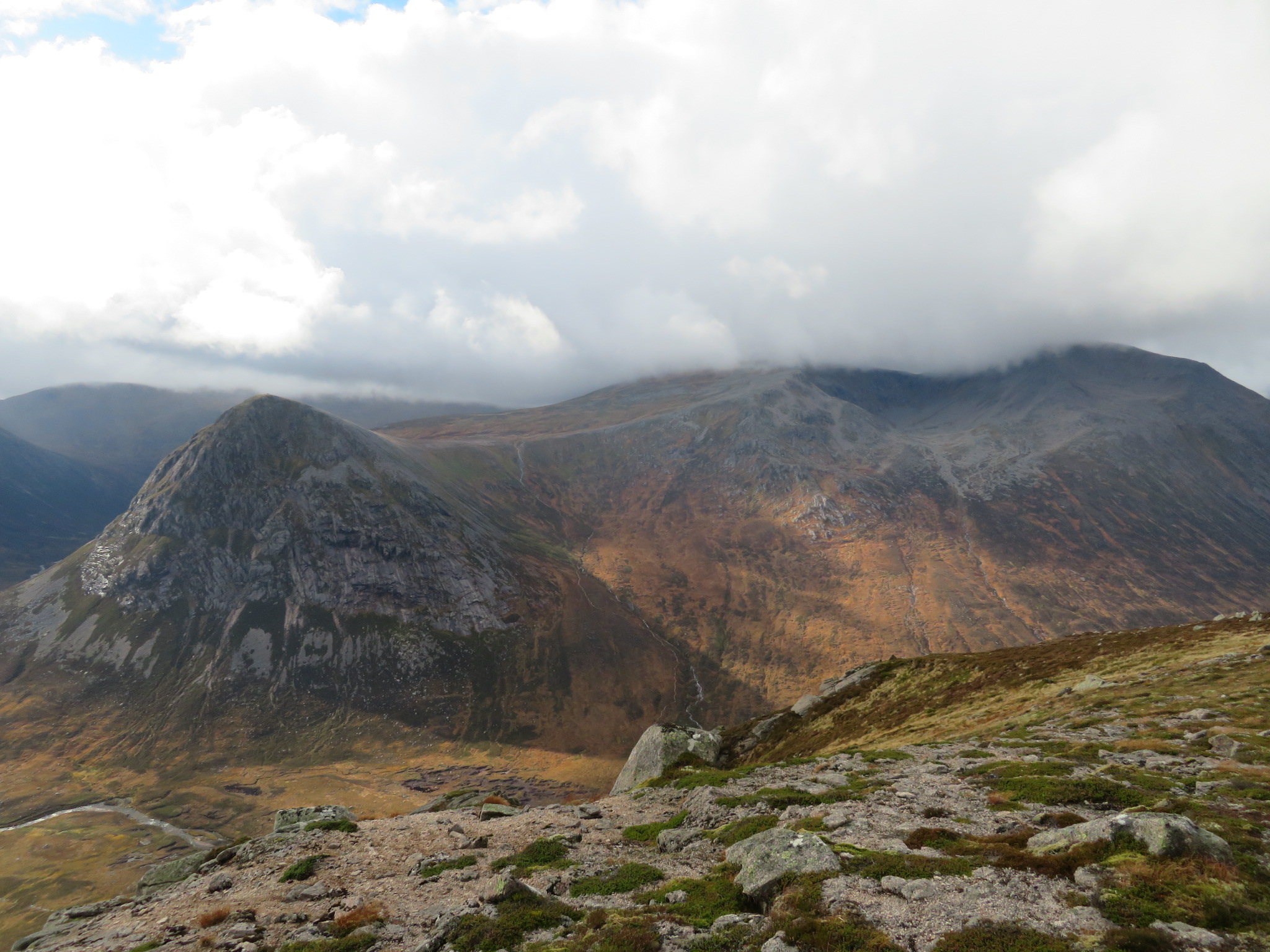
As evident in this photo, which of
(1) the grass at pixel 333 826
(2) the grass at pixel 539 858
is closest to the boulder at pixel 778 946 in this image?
(2) the grass at pixel 539 858

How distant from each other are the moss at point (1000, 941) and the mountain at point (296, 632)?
14480 cm

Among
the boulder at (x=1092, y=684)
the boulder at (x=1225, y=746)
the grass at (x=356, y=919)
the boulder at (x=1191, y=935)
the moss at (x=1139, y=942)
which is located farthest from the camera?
the boulder at (x=1092, y=684)

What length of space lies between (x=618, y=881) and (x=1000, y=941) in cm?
1222

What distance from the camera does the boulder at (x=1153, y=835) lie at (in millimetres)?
13570

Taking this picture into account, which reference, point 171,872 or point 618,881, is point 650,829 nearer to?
point 618,881

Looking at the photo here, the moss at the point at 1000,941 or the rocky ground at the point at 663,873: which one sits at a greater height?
the moss at the point at 1000,941

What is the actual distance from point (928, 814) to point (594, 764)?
129486 mm

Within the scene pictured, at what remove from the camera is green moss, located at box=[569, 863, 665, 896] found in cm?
1853

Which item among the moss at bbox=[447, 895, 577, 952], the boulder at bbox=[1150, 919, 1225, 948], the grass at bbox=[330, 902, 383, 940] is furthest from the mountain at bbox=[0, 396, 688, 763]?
the boulder at bbox=[1150, 919, 1225, 948]

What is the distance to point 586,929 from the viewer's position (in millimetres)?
15273

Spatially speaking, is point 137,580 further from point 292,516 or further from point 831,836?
point 831,836

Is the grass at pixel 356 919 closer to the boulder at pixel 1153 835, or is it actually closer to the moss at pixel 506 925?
the moss at pixel 506 925

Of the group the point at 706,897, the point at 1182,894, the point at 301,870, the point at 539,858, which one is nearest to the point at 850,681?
the point at 539,858

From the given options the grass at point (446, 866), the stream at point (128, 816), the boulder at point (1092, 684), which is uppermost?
the boulder at point (1092, 684)
